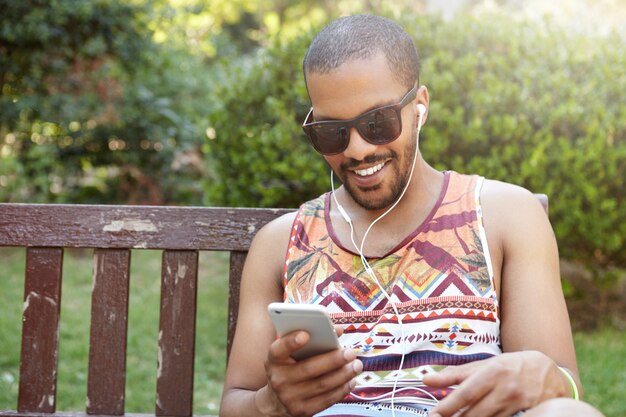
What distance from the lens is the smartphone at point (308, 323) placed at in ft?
6.82

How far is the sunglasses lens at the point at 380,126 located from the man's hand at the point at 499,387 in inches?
34.2

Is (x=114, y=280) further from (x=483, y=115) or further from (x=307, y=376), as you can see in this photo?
(x=483, y=115)

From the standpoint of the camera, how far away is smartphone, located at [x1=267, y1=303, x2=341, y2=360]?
6.82ft

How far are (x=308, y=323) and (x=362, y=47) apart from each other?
1069 mm

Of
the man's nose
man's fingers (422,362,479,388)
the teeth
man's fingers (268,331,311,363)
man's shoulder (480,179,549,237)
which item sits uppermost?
the man's nose

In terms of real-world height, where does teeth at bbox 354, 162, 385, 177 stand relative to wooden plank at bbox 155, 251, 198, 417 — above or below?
above

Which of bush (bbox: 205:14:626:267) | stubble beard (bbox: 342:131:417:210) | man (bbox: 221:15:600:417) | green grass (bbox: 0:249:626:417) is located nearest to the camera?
man (bbox: 221:15:600:417)

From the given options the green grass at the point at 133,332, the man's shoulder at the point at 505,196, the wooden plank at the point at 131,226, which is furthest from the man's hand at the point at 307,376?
the green grass at the point at 133,332

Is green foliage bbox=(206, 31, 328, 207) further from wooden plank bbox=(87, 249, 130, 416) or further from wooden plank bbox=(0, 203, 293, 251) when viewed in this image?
wooden plank bbox=(87, 249, 130, 416)

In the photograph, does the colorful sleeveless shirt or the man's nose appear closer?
the colorful sleeveless shirt

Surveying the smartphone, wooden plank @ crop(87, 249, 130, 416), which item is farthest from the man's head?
wooden plank @ crop(87, 249, 130, 416)

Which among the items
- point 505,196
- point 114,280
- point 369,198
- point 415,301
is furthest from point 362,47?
point 114,280

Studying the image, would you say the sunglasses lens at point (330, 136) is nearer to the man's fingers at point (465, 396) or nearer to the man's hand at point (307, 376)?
the man's hand at point (307, 376)

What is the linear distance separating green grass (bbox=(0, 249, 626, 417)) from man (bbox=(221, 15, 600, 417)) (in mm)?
2366
